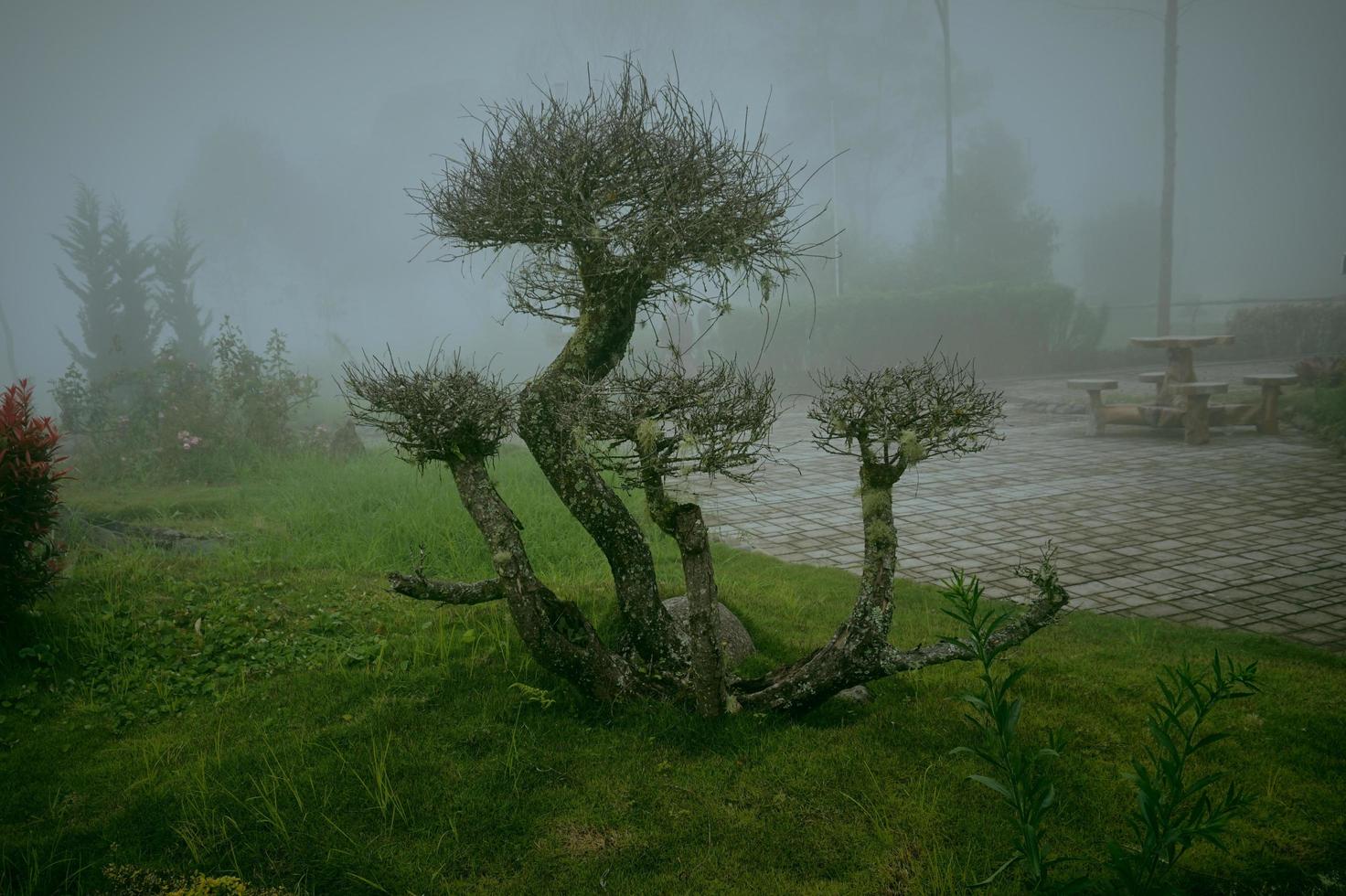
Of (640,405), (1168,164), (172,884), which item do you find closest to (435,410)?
(640,405)

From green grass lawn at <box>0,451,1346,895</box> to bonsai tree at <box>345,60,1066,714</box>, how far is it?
0.36 meters

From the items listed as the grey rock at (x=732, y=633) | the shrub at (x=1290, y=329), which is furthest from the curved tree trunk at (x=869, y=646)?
the shrub at (x=1290, y=329)

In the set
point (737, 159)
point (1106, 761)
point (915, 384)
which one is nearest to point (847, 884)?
point (1106, 761)

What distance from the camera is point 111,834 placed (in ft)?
8.75

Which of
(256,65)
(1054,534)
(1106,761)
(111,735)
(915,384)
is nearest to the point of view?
(1106,761)

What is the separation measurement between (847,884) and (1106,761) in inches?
48.5

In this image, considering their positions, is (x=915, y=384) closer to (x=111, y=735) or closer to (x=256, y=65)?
(x=111, y=735)

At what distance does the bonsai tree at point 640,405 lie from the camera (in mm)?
2910

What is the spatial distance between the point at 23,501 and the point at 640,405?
3398mm

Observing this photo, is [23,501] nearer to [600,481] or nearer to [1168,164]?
[600,481]

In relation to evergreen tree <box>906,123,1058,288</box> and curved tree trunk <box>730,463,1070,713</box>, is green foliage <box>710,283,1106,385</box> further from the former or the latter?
curved tree trunk <box>730,463,1070,713</box>

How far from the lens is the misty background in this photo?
36.7 metres

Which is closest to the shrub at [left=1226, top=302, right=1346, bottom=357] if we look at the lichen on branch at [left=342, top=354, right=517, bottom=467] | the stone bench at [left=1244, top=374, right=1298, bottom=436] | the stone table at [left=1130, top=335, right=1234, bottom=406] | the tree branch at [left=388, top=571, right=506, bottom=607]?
the stone table at [left=1130, top=335, right=1234, bottom=406]

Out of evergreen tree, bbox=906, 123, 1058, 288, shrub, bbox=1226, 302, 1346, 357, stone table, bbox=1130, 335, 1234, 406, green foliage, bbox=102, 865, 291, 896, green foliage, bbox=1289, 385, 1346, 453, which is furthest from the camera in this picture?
evergreen tree, bbox=906, 123, 1058, 288
